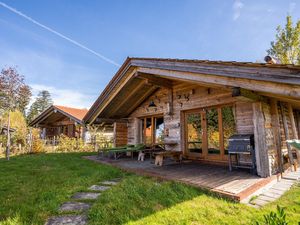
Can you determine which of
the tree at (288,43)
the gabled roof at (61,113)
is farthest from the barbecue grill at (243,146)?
the tree at (288,43)

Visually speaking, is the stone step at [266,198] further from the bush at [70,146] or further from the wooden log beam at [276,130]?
the bush at [70,146]

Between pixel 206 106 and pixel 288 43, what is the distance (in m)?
11.7

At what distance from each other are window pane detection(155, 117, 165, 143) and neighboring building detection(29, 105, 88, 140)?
368 inches

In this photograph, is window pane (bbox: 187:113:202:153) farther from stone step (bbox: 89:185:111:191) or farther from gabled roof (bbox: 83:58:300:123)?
stone step (bbox: 89:185:111:191)

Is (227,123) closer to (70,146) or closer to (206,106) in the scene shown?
(206,106)

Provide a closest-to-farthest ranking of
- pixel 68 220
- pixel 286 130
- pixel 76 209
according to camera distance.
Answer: pixel 68 220, pixel 76 209, pixel 286 130

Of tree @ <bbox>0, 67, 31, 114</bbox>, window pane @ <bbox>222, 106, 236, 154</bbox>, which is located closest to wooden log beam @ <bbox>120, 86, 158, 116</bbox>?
window pane @ <bbox>222, 106, 236, 154</bbox>

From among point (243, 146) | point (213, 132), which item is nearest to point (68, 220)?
point (243, 146)

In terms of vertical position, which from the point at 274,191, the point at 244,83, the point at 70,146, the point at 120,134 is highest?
the point at 244,83

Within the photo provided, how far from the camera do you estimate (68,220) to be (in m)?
2.51

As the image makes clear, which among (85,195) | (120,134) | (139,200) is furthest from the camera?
(120,134)

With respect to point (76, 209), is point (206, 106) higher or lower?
higher

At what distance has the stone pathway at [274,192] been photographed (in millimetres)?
3177

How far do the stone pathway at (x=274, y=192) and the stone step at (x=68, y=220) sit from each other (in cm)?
281
